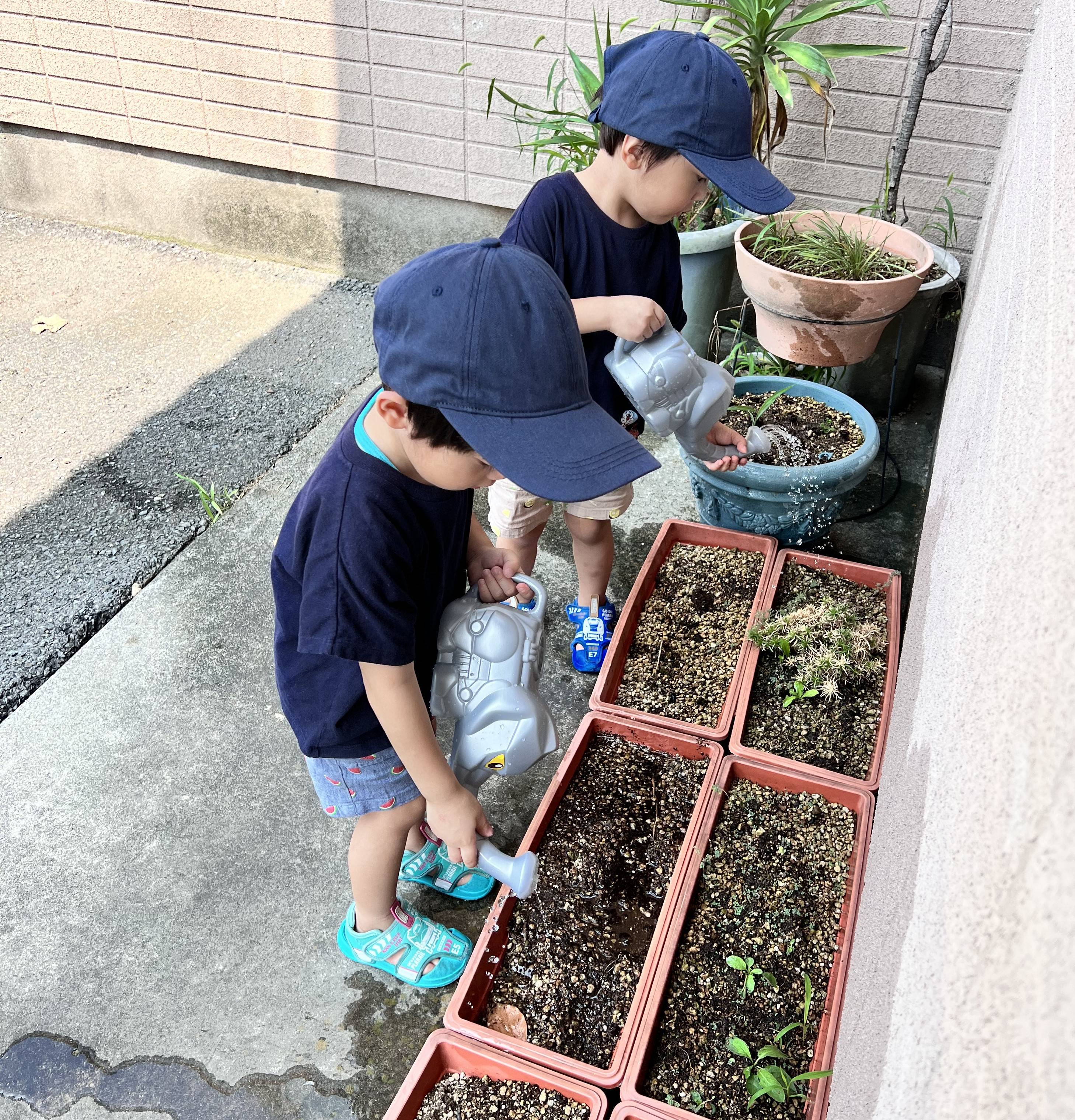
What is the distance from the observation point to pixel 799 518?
8.59 feet

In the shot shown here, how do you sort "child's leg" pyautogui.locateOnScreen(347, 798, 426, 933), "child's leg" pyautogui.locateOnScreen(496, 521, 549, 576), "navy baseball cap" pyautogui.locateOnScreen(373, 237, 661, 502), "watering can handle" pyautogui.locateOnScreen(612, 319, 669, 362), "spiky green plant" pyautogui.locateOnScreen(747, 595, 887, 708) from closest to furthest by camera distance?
"navy baseball cap" pyautogui.locateOnScreen(373, 237, 661, 502), "child's leg" pyautogui.locateOnScreen(347, 798, 426, 933), "watering can handle" pyautogui.locateOnScreen(612, 319, 669, 362), "spiky green plant" pyautogui.locateOnScreen(747, 595, 887, 708), "child's leg" pyautogui.locateOnScreen(496, 521, 549, 576)

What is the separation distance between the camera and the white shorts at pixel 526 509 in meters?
2.28

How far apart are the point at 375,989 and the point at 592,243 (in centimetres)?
160

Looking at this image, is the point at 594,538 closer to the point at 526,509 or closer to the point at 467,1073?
the point at 526,509

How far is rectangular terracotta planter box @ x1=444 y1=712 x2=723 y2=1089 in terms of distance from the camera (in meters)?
1.53

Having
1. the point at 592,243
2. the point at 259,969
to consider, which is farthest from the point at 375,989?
the point at 592,243

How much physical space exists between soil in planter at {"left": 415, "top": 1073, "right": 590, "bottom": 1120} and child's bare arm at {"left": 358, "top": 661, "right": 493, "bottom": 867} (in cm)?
37

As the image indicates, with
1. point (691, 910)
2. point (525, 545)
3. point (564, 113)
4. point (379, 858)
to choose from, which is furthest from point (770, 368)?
point (379, 858)

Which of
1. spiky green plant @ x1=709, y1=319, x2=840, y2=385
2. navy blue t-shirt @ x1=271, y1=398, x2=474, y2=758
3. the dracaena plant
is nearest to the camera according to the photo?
navy blue t-shirt @ x1=271, y1=398, x2=474, y2=758

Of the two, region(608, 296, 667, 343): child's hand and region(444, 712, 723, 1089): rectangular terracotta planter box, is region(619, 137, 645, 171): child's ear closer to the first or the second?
region(608, 296, 667, 343): child's hand

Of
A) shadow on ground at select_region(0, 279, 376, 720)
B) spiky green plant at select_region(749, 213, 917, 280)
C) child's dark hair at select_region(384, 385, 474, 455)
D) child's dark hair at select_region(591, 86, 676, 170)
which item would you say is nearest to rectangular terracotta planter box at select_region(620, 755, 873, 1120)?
child's dark hair at select_region(384, 385, 474, 455)

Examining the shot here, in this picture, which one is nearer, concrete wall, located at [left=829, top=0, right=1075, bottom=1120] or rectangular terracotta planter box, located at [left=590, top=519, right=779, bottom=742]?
concrete wall, located at [left=829, top=0, right=1075, bottom=1120]

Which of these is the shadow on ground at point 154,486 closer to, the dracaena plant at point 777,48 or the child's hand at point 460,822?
the child's hand at point 460,822

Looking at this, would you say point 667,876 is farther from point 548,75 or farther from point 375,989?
point 548,75
